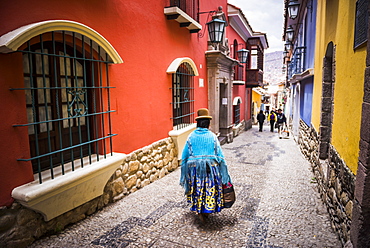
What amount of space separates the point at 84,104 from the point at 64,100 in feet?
1.19

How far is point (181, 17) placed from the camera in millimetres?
6309

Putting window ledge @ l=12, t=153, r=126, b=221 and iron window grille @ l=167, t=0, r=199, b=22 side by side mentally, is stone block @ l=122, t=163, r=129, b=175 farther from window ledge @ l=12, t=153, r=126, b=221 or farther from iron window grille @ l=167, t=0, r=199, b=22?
iron window grille @ l=167, t=0, r=199, b=22

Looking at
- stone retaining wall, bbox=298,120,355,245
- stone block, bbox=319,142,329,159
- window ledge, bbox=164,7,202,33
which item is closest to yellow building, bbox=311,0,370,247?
stone retaining wall, bbox=298,120,355,245

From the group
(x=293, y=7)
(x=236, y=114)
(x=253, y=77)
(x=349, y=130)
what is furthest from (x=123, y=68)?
(x=253, y=77)

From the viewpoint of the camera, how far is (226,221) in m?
3.83

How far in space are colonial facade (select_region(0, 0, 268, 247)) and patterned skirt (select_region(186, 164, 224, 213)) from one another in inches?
51.4

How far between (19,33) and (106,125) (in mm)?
1911

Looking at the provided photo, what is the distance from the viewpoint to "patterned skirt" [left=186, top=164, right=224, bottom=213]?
3.60m

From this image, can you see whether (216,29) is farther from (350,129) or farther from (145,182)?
(350,129)

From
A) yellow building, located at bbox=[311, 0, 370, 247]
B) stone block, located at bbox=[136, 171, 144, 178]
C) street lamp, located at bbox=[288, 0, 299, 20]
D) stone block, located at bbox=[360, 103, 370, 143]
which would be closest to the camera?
stone block, located at bbox=[360, 103, 370, 143]

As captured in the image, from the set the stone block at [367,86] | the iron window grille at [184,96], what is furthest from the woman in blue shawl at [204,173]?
the iron window grille at [184,96]

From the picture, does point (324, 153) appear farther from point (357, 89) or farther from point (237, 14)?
point (237, 14)

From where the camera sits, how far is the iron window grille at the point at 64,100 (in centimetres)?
318

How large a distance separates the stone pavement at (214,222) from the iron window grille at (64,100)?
91cm
